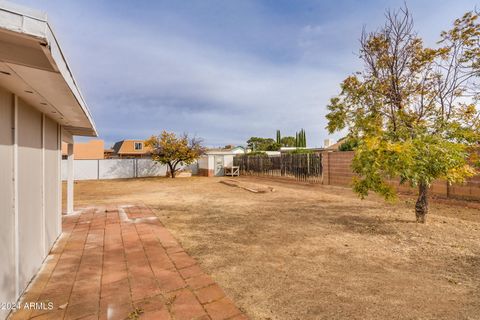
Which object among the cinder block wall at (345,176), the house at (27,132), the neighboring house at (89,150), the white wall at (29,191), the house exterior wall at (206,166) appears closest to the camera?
Result: the house at (27,132)

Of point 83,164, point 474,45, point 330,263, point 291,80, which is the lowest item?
point 330,263

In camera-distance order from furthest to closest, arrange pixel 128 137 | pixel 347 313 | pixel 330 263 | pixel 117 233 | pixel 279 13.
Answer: pixel 128 137, pixel 279 13, pixel 117 233, pixel 330 263, pixel 347 313

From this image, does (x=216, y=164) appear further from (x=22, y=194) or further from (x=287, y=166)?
(x=22, y=194)

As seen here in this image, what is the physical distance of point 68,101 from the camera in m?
2.71

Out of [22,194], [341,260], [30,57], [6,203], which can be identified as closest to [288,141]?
[341,260]

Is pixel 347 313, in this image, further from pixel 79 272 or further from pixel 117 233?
pixel 117 233

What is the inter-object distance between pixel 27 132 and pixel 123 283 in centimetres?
202

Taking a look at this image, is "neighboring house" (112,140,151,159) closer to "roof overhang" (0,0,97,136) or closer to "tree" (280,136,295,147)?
"tree" (280,136,295,147)

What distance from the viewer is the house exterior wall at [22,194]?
6.95 feet

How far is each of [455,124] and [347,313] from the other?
4.27m

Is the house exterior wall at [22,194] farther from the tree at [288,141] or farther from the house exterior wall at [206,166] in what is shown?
the tree at [288,141]

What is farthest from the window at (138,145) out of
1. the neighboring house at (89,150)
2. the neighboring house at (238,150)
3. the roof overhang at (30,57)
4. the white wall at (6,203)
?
the white wall at (6,203)

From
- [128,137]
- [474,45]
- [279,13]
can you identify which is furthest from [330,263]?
[128,137]

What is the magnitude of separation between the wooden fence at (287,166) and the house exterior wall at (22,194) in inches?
455
